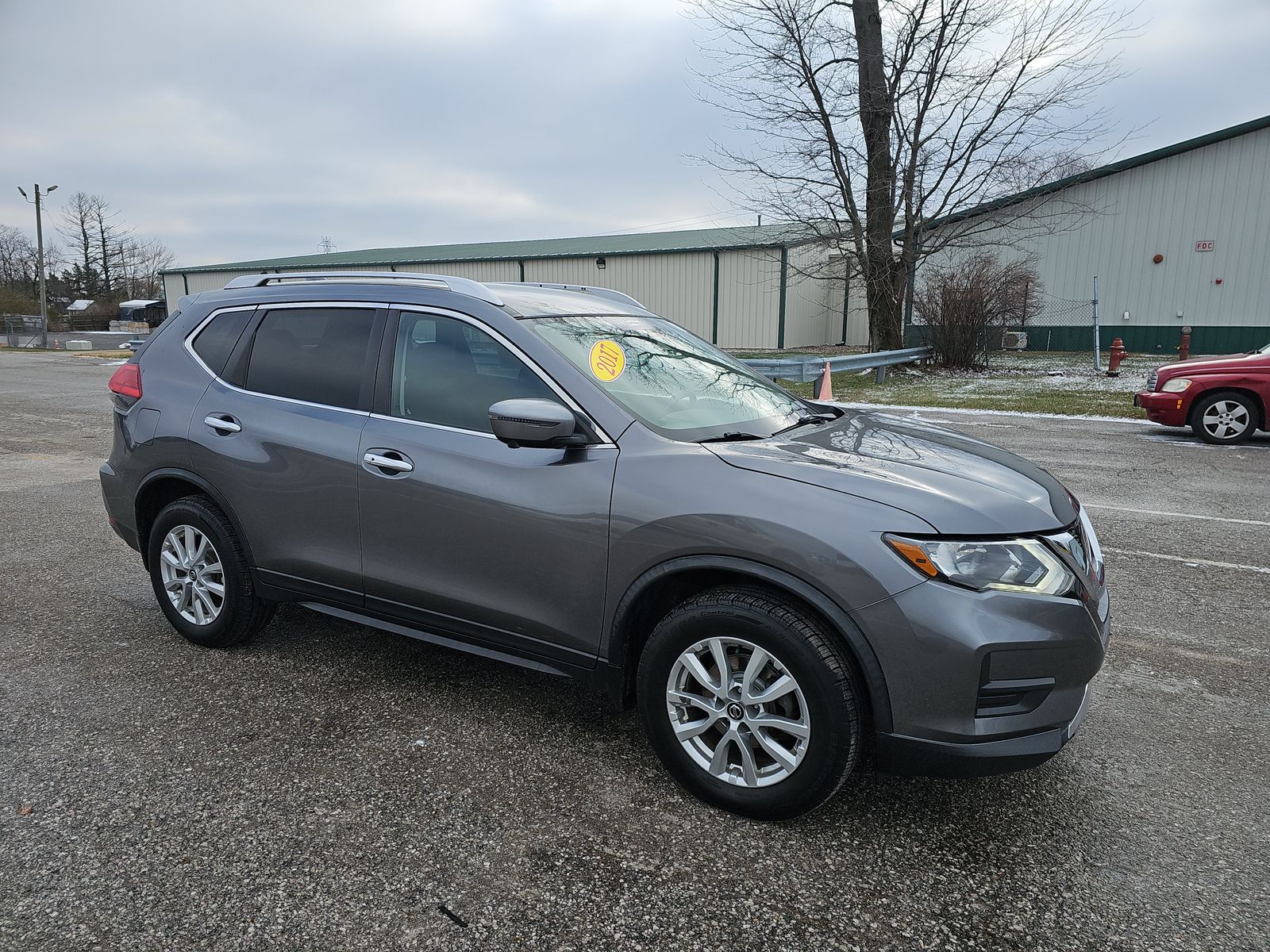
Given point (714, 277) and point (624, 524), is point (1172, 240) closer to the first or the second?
Answer: point (714, 277)

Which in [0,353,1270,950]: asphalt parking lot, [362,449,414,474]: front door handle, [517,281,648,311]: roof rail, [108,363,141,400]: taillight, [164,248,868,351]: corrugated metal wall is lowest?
[0,353,1270,950]: asphalt parking lot

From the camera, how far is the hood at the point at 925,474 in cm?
255

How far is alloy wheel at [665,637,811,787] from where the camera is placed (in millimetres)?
2625

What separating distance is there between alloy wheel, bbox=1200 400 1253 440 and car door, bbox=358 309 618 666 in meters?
10.2

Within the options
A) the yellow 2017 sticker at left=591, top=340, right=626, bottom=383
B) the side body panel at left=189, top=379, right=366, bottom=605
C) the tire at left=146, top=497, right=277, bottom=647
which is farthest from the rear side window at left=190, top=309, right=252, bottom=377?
the yellow 2017 sticker at left=591, top=340, right=626, bottom=383

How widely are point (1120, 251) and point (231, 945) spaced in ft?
89.8

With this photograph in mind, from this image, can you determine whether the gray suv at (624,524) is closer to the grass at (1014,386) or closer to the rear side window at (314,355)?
the rear side window at (314,355)

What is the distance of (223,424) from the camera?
12.8ft

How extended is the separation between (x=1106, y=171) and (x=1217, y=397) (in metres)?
16.5

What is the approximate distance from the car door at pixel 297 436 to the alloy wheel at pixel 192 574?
0.32 meters

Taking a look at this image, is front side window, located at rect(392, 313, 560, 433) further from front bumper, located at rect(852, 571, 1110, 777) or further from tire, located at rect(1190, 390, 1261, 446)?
tire, located at rect(1190, 390, 1261, 446)

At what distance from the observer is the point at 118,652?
4105 mm

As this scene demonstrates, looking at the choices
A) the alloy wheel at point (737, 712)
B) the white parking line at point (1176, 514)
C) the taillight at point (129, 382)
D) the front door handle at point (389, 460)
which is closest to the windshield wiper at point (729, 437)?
the alloy wheel at point (737, 712)

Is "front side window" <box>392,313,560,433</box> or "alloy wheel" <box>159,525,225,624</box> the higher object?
"front side window" <box>392,313,560,433</box>
